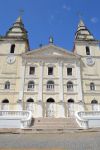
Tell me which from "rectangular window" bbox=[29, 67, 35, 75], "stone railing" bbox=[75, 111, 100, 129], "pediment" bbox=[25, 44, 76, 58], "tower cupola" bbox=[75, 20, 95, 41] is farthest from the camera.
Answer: "tower cupola" bbox=[75, 20, 95, 41]

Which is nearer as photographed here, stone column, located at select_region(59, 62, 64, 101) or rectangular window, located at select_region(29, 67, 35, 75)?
stone column, located at select_region(59, 62, 64, 101)

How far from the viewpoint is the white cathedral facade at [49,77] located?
81.5ft

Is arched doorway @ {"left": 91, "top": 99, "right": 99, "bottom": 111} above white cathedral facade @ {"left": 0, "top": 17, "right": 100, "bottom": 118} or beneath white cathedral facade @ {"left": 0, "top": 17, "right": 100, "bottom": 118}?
beneath

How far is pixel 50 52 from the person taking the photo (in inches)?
1129

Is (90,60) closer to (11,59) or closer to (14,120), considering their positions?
(11,59)

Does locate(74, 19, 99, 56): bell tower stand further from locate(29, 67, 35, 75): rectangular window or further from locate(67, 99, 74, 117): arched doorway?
locate(67, 99, 74, 117): arched doorway

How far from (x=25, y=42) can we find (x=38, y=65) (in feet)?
15.4

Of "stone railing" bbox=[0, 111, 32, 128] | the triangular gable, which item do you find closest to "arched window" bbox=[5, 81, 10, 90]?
the triangular gable

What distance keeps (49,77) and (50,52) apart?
408cm

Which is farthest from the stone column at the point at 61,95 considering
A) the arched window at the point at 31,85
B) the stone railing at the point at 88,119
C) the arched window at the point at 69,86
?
the stone railing at the point at 88,119

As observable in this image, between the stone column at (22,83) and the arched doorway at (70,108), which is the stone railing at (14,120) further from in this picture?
the arched doorway at (70,108)

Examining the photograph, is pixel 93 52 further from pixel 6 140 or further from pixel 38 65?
pixel 6 140

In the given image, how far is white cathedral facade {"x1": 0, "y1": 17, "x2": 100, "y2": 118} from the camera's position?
24.8m

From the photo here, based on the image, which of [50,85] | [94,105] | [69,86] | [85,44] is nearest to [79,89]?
[69,86]
